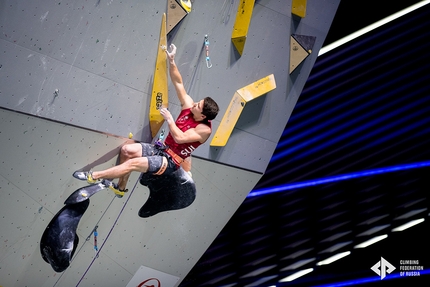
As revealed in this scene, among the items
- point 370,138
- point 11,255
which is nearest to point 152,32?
point 11,255

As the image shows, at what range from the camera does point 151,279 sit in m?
4.39

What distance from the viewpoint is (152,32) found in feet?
11.8

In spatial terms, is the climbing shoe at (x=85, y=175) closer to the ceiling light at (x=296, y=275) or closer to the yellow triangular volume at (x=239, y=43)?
the yellow triangular volume at (x=239, y=43)

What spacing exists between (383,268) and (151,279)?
2.27 m

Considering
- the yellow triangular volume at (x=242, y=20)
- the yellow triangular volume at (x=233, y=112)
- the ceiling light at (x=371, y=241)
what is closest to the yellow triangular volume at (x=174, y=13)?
the yellow triangular volume at (x=242, y=20)

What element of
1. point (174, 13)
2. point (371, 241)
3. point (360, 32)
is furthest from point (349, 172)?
point (174, 13)

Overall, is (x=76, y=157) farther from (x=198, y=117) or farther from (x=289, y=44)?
(x=289, y=44)

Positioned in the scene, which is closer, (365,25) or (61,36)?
(61,36)

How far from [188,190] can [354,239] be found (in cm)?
207

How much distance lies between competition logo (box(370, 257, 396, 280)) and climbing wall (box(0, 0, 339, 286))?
177 cm

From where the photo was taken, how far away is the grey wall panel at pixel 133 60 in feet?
10.6

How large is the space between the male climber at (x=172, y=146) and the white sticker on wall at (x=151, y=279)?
0.78 metres

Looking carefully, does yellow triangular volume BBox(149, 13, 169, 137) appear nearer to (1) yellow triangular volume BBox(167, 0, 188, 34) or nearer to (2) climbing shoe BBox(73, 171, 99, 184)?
(1) yellow triangular volume BBox(167, 0, 188, 34)

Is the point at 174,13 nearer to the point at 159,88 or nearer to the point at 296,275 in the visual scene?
the point at 159,88
